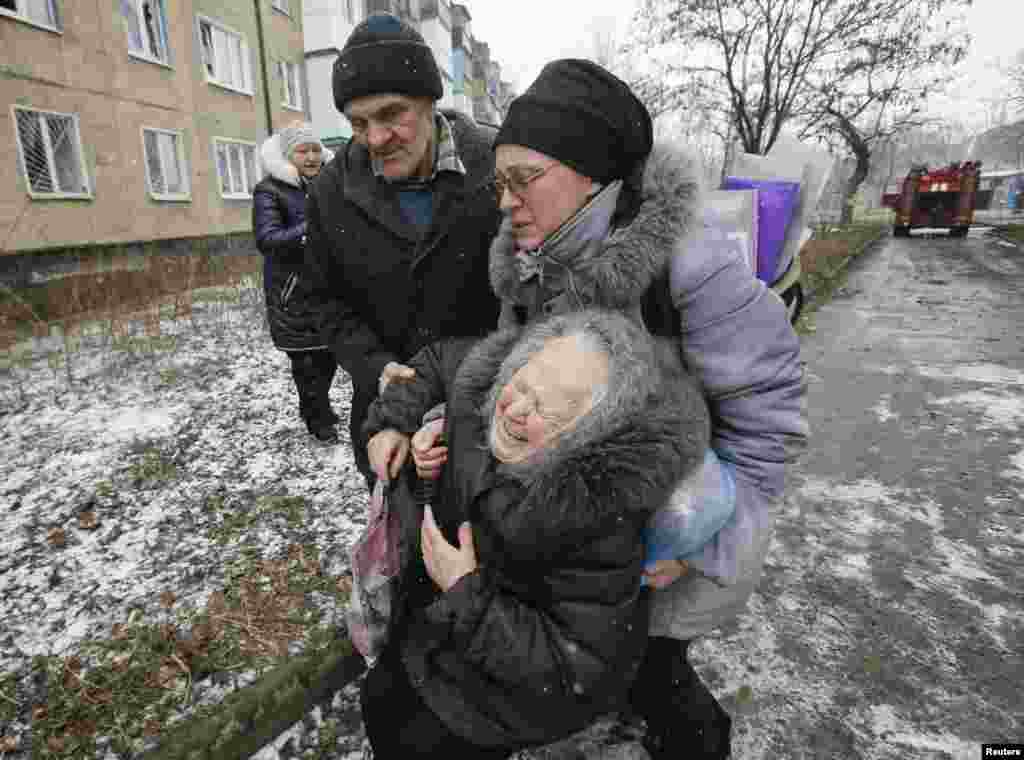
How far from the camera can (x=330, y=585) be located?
8.07 feet

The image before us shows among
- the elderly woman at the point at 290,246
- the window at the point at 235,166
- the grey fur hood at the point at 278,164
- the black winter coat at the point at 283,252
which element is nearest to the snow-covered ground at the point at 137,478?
the elderly woman at the point at 290,246

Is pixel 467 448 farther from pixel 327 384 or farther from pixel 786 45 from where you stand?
pixel 786 45

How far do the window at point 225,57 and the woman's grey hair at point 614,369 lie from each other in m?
16.5

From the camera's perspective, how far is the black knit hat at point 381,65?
5.56ft

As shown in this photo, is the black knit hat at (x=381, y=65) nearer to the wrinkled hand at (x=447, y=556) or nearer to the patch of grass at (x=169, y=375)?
the wrinkled hand at (x=447, y=556)

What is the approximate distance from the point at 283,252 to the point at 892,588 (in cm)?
369

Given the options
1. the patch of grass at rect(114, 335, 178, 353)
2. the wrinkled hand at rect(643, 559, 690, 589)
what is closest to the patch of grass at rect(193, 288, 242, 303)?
the patch of grass at rect(114, 335, 178, 353)

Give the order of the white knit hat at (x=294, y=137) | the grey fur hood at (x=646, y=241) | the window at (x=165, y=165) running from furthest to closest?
the window at (x=165, y=165) → the white knit hat at (x=294, y=137) → the grey fur hood at (x=646, y=241)

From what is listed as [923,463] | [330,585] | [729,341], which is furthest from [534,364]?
[923,463]

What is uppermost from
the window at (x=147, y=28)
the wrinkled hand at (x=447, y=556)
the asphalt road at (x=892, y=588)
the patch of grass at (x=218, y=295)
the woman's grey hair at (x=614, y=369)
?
the window at (x=147, y=28)

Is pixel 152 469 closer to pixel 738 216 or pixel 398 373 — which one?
pixel 398 373

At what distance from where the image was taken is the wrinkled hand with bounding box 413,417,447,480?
139 centimetres

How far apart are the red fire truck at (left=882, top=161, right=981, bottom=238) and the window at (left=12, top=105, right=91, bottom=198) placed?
25684mm

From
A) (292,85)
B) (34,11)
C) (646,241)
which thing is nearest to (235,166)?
(292,85)
